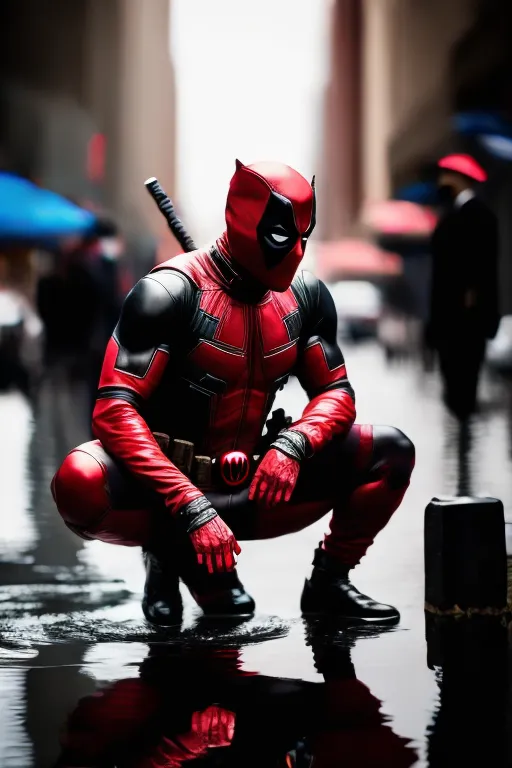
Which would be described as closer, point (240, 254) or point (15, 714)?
point (15, 714)

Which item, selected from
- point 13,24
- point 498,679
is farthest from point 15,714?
point 13,24

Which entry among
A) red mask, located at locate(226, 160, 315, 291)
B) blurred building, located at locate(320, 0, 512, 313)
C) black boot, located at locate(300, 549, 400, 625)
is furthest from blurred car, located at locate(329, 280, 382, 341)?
red mask, located at locate(226, 160, 315, 291)

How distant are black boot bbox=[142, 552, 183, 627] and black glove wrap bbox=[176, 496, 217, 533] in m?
0.73

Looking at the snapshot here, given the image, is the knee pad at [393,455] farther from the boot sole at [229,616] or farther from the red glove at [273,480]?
the boot sole at [229,616]

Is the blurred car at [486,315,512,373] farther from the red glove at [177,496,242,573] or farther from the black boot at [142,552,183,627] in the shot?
the red glove at [177,496,242,573]

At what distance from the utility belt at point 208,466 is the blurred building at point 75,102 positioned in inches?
1328

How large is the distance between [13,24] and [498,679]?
4088cm

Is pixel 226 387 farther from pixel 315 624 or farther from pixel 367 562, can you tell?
pixel 367 562

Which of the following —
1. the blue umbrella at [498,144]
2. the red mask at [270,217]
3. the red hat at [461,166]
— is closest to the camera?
the red mask at [270,217]

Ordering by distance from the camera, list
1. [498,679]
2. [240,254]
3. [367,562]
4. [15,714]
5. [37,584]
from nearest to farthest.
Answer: [15,714] → [498,679] → [240,254] → [37,584] → [367,562]

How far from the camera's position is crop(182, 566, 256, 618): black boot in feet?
19.1

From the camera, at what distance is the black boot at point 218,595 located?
19.1 ft

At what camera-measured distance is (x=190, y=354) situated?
213 inches

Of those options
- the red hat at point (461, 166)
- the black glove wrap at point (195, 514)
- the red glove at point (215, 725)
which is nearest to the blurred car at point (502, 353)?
the red hat at point (461, 166)
